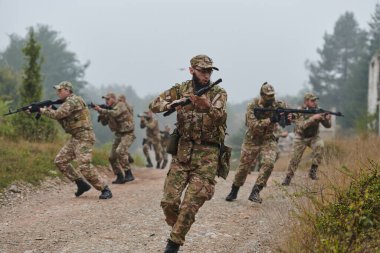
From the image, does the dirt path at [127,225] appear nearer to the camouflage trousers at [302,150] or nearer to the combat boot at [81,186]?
the combat boot at [81,186]

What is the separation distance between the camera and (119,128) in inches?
391

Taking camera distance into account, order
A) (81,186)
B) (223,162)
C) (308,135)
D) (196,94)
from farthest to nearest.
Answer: (308,135), (81,186), (223,162), (196,94)

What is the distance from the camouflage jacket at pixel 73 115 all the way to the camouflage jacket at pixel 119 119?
75.0 inches

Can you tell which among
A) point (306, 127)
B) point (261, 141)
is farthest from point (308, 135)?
Result: point (261, 141)

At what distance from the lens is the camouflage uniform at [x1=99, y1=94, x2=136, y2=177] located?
9.83m

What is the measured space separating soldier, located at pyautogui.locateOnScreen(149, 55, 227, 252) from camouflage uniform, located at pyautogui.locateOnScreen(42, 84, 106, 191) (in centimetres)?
361

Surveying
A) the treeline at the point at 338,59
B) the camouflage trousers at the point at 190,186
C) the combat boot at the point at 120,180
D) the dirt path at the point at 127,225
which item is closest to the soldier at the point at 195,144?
the camouflage trousers at the point at 190,186

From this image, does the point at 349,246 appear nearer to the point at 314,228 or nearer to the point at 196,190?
the point at 314,228

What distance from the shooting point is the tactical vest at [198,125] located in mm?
4250

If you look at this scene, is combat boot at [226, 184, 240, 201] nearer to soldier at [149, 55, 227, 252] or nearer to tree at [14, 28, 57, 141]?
soldier at [149, 55, 227, 252]

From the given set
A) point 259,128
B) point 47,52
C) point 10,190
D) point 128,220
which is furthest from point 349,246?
point 47,52

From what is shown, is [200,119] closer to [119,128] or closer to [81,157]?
[81,157]

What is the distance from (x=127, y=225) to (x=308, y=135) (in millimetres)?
4909

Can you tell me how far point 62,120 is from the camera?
7.82m
